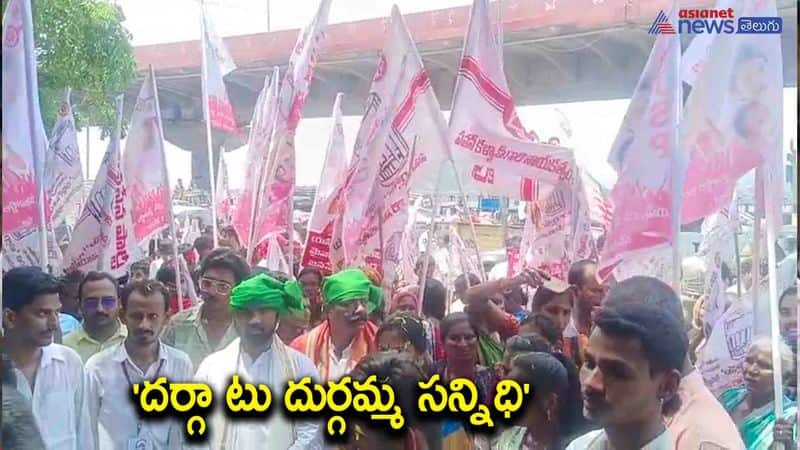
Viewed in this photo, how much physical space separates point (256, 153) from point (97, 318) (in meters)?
1.35

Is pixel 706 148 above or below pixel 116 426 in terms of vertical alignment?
above

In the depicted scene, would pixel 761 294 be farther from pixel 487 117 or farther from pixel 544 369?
Result: pixel 487 117

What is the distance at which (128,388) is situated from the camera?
2121 mm

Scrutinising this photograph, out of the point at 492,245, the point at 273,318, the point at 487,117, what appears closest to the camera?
the point at 273,318

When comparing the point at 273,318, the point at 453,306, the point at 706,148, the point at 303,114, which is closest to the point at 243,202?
the point at 303,114

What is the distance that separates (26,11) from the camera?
2.17 metres

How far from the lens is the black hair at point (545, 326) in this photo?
7.65 ft

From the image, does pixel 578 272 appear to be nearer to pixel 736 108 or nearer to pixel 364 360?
pixel 736 108

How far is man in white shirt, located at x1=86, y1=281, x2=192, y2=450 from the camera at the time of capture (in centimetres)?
212

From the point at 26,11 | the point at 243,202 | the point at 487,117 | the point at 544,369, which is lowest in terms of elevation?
the point at 544,369

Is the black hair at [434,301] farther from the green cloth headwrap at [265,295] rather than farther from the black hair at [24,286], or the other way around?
the black hair at [24,286]

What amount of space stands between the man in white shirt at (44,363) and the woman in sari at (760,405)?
1.52m

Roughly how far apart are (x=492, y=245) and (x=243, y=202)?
5.58ft

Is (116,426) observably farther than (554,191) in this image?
No
